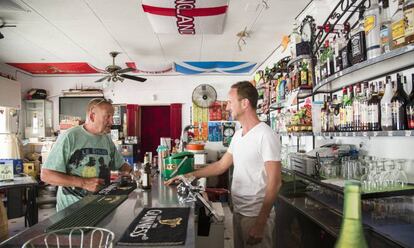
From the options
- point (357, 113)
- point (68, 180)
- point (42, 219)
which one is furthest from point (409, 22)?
point (42, 219)

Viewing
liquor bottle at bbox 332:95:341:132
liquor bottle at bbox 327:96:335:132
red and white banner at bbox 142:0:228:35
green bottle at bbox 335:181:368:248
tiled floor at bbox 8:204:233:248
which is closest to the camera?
green bottle at bbox 335:181:368:248

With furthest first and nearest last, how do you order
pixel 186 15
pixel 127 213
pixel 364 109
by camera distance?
pixel 186 15 < pixel 364 109 < pixel 127 213

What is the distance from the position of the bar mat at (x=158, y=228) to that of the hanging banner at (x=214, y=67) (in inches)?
222

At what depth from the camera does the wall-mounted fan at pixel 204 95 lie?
7.91 m

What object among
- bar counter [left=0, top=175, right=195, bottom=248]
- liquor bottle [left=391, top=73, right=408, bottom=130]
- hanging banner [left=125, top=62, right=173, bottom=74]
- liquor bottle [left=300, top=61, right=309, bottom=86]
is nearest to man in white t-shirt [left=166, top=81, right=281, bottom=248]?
bar counter [left=0, top=175, right=195, bottom=248]

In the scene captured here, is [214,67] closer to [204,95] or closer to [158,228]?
[204,95]

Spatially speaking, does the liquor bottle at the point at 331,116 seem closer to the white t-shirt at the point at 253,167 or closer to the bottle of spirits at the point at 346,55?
the bottle of spirits at the point at 346,55

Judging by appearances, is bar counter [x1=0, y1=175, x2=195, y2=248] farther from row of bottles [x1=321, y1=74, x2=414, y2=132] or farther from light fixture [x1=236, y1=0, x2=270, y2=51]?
light fixture [x1=236, y1=0, x2=270, y2=51]

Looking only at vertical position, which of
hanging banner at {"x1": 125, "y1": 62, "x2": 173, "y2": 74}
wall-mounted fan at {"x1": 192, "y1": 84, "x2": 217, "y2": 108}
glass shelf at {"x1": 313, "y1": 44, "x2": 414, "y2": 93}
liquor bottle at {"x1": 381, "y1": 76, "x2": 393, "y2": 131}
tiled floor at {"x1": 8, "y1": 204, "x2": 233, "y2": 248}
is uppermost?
hanging banner at {"x1": 125, "y1": 62, "x2": 173, "y2": 74}

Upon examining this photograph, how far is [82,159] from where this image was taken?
2.31 meters

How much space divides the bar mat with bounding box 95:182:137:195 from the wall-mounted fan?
220 inches

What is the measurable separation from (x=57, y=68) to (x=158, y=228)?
7.09m

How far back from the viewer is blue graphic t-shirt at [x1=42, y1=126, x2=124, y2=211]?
2.21 metres

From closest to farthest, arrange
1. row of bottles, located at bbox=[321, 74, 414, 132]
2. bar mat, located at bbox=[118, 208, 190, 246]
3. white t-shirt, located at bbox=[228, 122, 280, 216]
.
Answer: bar mat, located at bbox=[118, 208, 190, 246]
row of bottles, located at bbox=[321, 74, 414, 132]
white t-shirt, located at bbox=[228, 122, 280, 216]
